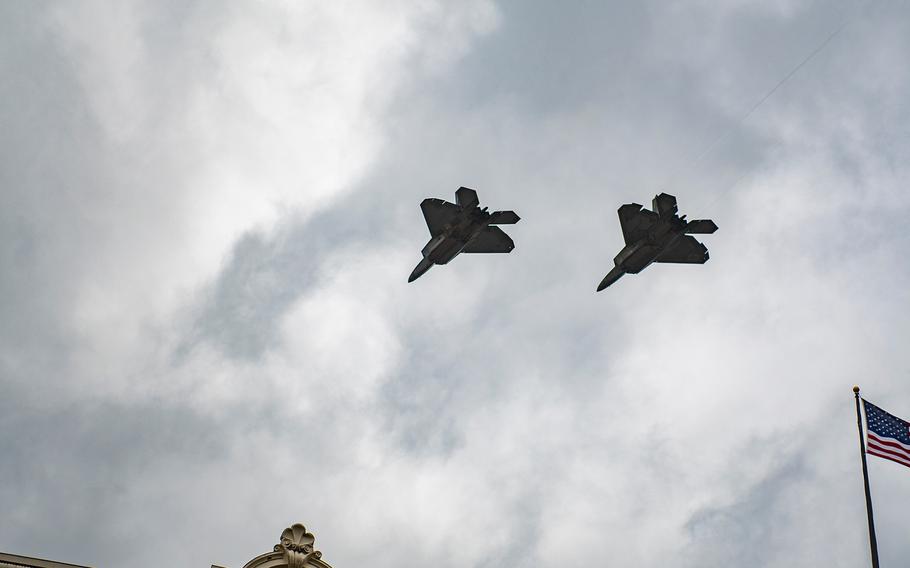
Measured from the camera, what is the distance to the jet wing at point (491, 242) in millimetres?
43500

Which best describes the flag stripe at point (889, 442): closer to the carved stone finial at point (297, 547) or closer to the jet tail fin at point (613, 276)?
the jet tail fin at point (613, 276)

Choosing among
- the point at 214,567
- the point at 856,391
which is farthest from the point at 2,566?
the point at 856,391

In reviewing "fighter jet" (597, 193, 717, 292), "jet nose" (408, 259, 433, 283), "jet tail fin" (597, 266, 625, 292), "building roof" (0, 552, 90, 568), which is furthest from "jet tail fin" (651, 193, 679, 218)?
"building roof" (0, 552, 90, 568)

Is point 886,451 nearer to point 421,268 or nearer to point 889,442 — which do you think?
point 889,442

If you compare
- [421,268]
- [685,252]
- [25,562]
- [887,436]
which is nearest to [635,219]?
[685,252]

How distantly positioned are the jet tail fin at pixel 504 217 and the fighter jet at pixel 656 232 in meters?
5.02

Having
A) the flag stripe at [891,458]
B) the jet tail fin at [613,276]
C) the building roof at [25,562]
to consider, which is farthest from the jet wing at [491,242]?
the building roof at [25,562]

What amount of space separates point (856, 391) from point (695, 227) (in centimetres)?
1112

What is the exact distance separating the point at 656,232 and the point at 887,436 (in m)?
13.4

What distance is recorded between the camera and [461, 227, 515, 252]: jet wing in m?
43.5

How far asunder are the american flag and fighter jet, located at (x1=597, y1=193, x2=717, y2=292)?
11.4 meters

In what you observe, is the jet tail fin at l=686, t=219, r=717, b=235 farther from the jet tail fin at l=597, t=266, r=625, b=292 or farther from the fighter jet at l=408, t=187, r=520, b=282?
the fighter jet at l=408, t=187, r=520, b=282

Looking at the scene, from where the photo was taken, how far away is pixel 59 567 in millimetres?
25984

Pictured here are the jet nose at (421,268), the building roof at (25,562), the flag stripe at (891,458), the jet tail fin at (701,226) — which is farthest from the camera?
the jet nose at (421,268)
